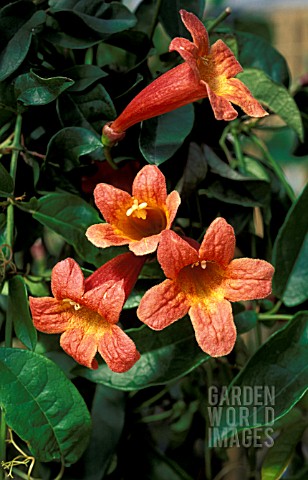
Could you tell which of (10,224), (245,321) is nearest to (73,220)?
(10,224)

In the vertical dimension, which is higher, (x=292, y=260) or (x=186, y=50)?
(x=186, y=50)

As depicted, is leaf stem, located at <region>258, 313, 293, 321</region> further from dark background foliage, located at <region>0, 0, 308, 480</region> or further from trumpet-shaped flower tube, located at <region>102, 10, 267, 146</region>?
trumpet-shaped flower tube, located at <region>102, 10, 267, 146</region>

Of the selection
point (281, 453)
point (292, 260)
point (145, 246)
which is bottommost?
point (281, 453)

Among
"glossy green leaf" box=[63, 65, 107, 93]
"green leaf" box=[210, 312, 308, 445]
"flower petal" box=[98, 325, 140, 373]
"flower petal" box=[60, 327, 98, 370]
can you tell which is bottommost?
"green leaf" box=[210, 312, 308, 445]

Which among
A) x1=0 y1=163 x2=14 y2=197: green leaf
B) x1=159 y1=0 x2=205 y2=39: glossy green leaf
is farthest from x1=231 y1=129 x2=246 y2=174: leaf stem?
x1=0 y1=163 x2=14 y2=197: green leaf

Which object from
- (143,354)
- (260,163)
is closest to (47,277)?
(143,354)

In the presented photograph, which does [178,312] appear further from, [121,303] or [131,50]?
[131,50]

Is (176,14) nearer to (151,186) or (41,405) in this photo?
(151,186)
